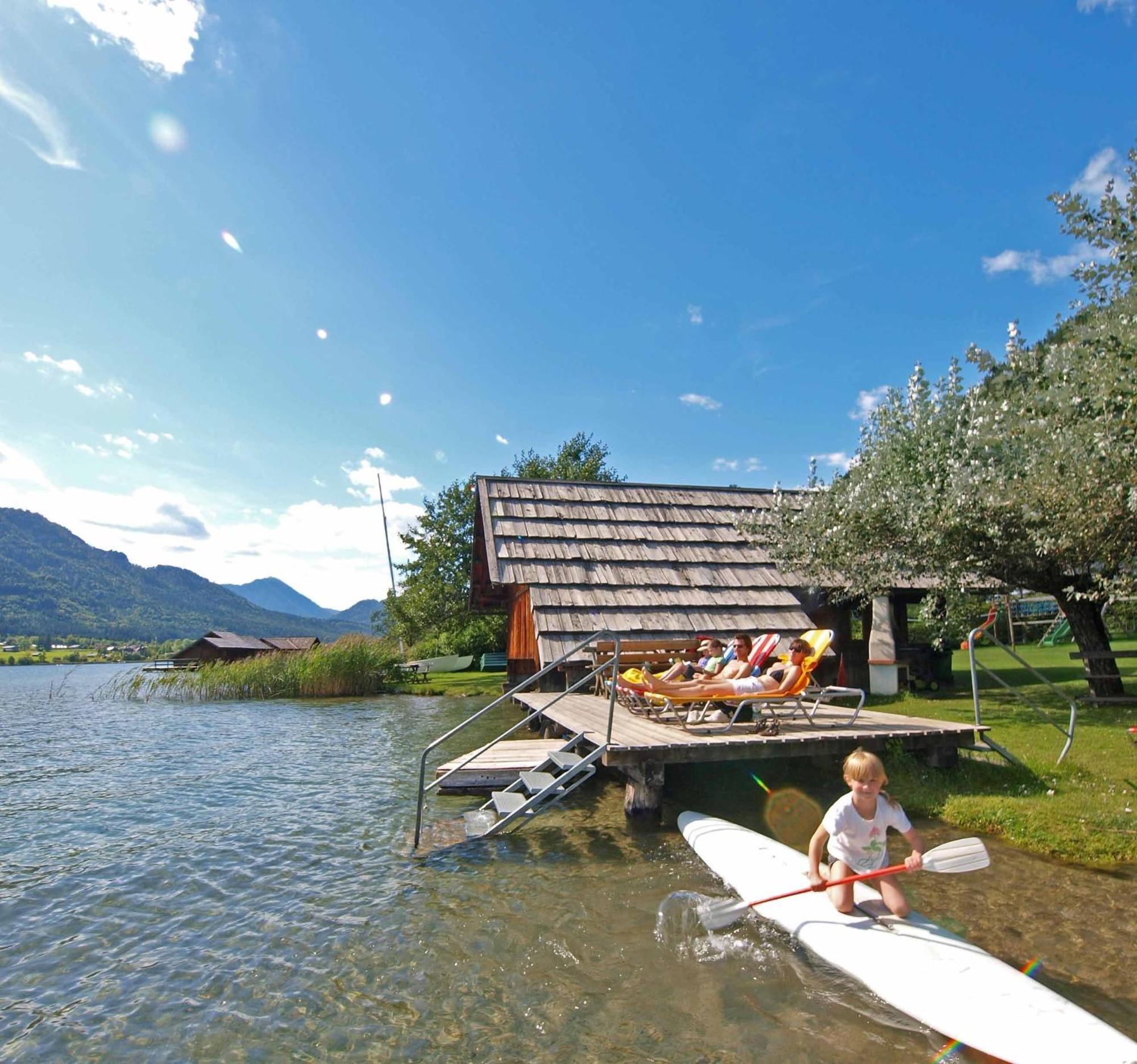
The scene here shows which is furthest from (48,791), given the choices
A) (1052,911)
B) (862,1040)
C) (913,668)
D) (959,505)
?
(913,668)

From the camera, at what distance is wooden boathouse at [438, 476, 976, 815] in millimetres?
13711

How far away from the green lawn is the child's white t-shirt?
9.27 ft

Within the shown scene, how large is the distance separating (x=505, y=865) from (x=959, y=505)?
8.76 meters

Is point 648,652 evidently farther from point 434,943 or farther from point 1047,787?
point 434,943

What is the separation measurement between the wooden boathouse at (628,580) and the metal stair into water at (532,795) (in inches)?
42.9

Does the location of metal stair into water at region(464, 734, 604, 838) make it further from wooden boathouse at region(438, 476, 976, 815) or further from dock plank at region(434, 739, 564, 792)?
wooden boathouse at region(438, 476, 976, 815)

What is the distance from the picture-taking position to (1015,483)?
10586 mm

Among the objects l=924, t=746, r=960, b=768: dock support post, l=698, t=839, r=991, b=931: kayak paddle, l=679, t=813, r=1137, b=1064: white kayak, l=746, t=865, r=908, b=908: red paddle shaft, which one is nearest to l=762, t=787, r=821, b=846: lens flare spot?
l=924, t=746, r=960, b=768: dock support post

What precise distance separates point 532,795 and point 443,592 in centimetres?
2807

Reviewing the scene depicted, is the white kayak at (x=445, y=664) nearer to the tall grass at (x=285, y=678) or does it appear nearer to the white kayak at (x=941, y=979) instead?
the tall grass at (x=285, y=678)

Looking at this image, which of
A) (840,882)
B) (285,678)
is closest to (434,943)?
(840,882)

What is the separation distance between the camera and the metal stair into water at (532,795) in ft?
25.0

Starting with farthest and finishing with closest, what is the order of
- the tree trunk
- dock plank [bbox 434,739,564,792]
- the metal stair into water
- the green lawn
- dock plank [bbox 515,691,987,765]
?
the tree trunk
dock plank [bbox 434,739,564,792]
dock plank [bbox 515,691,987,765]
the metal stair into water
the green lawn

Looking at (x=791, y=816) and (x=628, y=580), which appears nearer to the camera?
(x=791, y=816)
